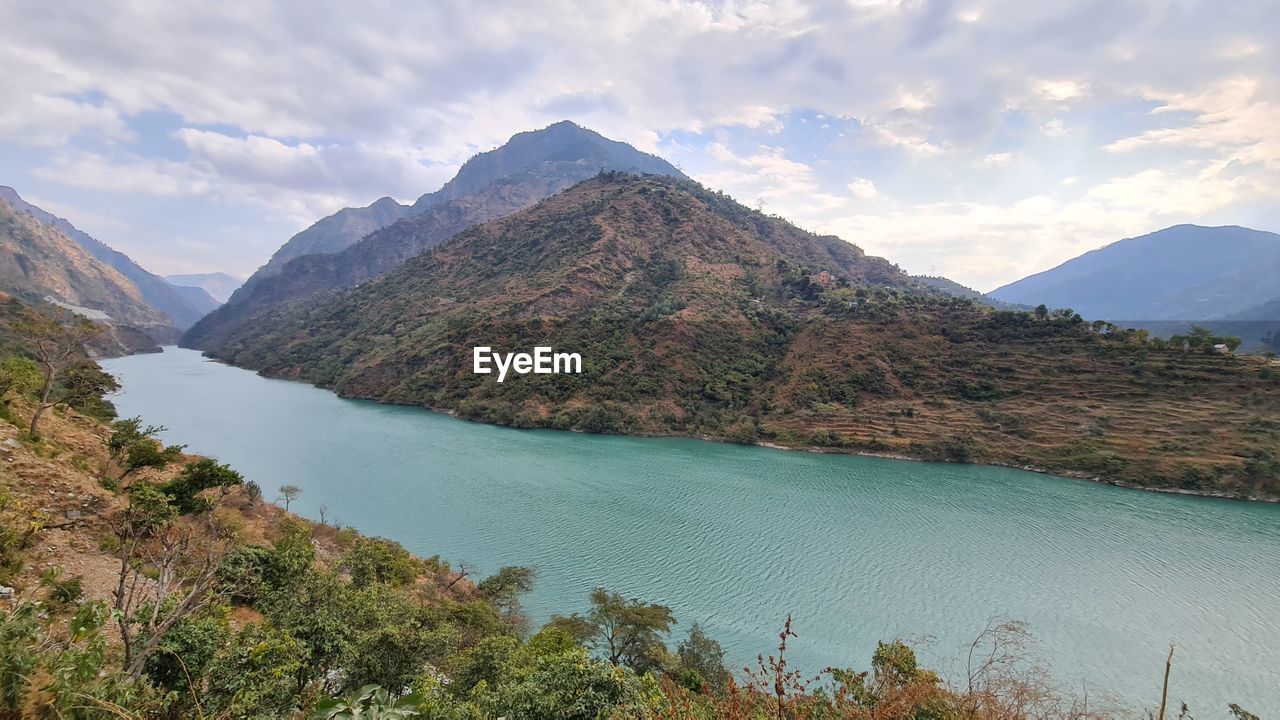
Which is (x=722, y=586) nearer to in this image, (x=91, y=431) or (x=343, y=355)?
(x=91, y=431)

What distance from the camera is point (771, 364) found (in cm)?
5728

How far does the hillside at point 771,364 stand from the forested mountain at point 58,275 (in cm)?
5035

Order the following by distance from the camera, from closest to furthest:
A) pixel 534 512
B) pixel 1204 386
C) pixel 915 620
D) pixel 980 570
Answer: pixel 915 620 < pixel 980 570 < pixel 534 512 < pixel 1204 386

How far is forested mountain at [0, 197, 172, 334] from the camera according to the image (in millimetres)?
101000

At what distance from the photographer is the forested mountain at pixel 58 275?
101 meters

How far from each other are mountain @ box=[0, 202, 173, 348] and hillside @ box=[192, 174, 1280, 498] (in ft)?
164

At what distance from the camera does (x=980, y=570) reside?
73.2 feet

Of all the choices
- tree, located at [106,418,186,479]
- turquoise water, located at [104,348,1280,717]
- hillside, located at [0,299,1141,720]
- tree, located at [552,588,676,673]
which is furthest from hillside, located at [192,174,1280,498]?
tree, located at [552,588,676,673]

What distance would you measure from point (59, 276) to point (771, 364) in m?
159

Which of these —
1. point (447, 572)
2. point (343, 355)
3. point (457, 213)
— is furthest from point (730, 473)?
point (457, 213)

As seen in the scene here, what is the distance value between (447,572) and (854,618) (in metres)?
15.7

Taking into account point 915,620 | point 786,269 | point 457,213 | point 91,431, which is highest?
point 457,213

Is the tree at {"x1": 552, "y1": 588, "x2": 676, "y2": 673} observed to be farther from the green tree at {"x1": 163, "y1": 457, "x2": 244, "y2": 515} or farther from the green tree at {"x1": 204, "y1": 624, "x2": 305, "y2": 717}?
the green tree at {"x1": 163, "y1": 457, "x2": 244, "y2": 515}

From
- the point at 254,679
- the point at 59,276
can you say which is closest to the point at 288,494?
the point at 254,679
